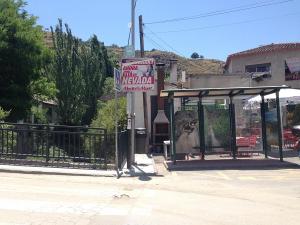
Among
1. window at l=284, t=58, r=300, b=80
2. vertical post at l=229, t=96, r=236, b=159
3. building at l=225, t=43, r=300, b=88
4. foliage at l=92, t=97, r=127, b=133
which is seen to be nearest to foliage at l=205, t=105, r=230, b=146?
vertical post at l=229, t=96, r=236, b=159

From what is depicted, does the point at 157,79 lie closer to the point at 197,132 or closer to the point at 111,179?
the point at 197,132

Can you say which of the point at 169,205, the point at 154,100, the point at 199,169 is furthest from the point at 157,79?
the point at 169,205

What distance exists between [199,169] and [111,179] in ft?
13.6

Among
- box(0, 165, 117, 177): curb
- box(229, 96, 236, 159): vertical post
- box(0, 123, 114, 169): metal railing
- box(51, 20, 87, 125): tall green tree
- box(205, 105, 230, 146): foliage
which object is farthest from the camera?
box(51, 20, 87, 125): tall green tree

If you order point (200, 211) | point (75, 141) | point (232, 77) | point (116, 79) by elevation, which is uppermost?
point (232, 77)

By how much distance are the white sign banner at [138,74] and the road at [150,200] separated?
11.0ft

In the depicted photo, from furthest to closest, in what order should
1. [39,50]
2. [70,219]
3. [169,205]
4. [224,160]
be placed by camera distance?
[39,50]
[224,160]
[169,205]
[70,219]

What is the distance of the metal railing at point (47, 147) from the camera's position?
1567 cm

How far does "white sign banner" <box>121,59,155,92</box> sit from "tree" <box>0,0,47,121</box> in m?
9.28

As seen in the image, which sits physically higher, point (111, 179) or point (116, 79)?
point (116, 79)

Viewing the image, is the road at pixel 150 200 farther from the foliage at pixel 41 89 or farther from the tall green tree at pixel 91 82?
the tall green tree at pixel 91 82

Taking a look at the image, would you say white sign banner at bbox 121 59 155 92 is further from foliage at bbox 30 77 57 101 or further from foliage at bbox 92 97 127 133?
foliage at bbox 30 77 57 101

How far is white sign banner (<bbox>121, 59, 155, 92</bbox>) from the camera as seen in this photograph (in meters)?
17.3

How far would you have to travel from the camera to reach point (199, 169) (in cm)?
1767
